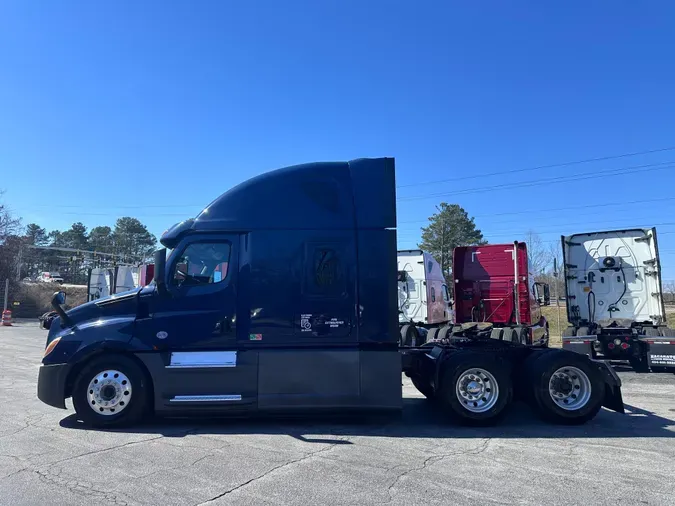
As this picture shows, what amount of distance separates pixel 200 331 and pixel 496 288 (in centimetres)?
1050

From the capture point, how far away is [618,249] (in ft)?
43.3

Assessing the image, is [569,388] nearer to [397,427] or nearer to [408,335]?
[397,427]

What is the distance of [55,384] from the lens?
6.19 meters

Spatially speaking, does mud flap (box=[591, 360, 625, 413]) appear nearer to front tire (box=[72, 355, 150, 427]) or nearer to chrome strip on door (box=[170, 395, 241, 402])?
chrome strip on door (box=[170, 395, 241, 402])

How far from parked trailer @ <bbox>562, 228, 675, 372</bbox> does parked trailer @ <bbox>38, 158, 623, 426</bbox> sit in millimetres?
6376

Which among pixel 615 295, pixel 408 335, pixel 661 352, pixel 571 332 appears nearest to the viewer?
pixel 661 352

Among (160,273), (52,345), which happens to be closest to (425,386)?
(160,273)

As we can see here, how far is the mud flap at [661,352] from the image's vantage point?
1143cm

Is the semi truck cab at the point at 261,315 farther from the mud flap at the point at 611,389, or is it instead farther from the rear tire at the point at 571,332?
the rear tire at the point at 571,332

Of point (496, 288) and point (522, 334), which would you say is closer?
point (522, 334)

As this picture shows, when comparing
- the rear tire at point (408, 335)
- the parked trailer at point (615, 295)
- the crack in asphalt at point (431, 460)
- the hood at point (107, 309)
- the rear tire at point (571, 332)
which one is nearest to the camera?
the crack in asphalt at point (431, 460)

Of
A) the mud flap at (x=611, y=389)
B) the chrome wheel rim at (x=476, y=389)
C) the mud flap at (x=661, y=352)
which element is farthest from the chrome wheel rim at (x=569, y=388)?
the mud flap at (x=661, y=352)

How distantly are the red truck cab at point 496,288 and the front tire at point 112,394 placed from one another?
34.2ft

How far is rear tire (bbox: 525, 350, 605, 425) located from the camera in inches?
255
